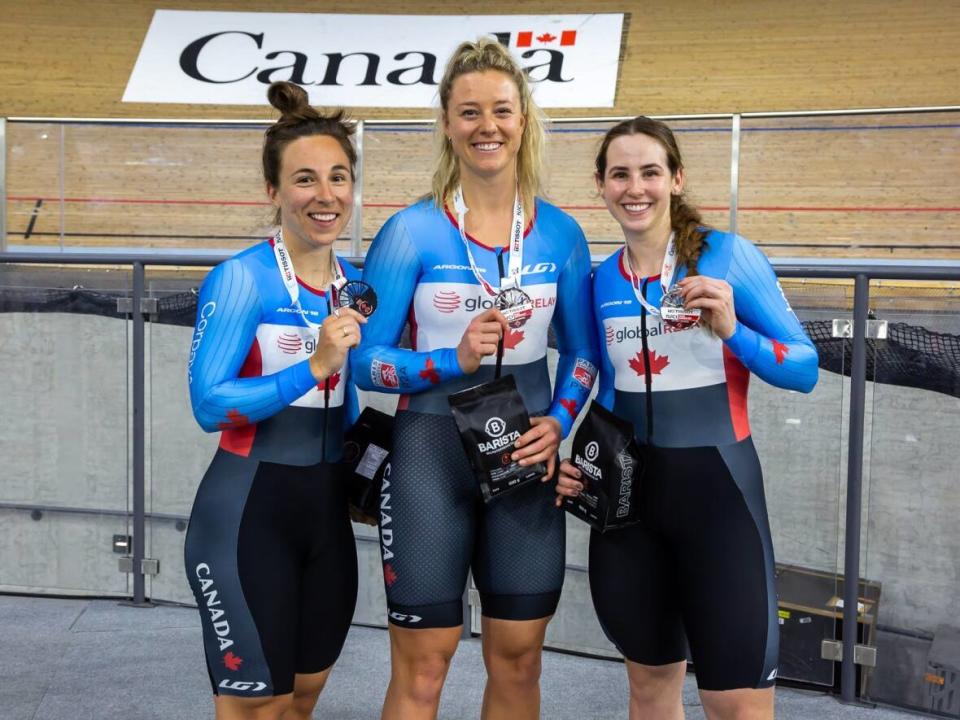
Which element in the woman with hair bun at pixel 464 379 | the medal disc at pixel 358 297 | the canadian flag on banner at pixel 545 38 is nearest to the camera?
the medal disc at pixel 358 297

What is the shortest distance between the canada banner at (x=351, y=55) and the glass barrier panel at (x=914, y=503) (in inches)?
422

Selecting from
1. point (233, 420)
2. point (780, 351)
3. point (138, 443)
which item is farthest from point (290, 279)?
point (138, 443)

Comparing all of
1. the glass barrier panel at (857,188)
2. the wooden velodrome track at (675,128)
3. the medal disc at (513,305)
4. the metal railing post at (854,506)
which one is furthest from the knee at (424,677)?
the glass barrier panel at (857,188)

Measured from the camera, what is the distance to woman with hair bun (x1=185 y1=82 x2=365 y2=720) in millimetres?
Result: 2535

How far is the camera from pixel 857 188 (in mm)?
11727

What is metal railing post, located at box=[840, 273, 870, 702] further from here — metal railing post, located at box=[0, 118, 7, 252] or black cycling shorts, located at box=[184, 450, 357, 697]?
metal railing post, located at box=[0, 118, 7, 252]

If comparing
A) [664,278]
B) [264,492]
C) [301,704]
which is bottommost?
[301,704]

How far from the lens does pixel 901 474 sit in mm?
4004

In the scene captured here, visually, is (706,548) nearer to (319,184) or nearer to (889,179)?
(319,184)

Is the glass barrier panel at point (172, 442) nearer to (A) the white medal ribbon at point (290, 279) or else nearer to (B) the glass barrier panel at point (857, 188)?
(A) the white medal ribbon at point (290, 279)

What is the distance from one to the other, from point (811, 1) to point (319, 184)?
14.1 metres

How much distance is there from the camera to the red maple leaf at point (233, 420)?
8.18ft

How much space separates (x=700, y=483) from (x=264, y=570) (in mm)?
1090

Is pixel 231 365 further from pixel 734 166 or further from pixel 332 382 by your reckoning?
pixel 734 166
